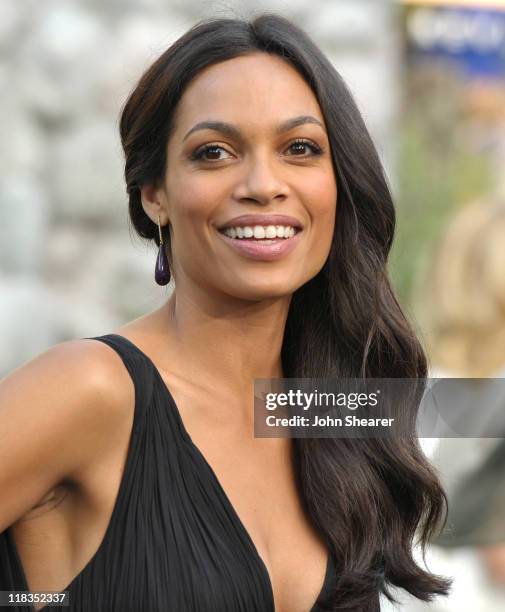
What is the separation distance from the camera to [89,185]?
6039 mm

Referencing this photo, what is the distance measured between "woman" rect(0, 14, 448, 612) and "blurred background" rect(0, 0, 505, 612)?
10.4ft

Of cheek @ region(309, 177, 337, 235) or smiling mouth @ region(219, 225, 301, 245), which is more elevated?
cheek @ region(309, 177, 337, 235)

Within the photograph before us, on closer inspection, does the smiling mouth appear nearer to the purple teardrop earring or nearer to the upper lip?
the upper lip

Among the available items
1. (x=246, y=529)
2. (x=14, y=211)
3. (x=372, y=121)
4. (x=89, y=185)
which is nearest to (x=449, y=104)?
(x=372, y=121)

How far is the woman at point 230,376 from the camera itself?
2.29 metres

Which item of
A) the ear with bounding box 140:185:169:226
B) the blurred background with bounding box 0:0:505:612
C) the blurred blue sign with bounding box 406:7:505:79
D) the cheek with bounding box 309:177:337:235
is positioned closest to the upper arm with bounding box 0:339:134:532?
the ear with bounding box 140:185:169:226

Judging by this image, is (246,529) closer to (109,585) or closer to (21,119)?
(109,585)

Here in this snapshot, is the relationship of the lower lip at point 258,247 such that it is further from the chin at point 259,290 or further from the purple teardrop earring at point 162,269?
the purple teardrop earring at point 162,269

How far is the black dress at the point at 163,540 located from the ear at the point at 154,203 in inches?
12.2

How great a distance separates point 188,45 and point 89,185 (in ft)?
11.6

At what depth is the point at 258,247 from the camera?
2.48 metres

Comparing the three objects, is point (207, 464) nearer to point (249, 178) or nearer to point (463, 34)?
point (249, 178)

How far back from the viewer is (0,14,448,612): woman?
2293mm

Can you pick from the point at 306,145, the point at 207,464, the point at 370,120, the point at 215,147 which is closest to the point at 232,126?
the point at 215,147
